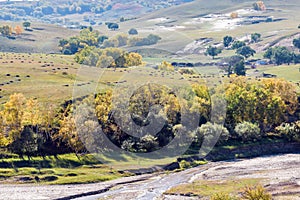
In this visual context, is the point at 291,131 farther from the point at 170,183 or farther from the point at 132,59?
the point at 132,59

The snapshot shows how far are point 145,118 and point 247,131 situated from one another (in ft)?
75.5

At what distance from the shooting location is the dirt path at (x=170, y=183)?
80.4 m

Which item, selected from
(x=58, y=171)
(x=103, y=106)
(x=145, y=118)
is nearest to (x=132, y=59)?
(x=103, y=106)

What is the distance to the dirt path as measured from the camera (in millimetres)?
80375

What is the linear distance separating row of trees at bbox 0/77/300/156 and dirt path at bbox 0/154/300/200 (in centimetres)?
1094

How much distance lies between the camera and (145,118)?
347 feet

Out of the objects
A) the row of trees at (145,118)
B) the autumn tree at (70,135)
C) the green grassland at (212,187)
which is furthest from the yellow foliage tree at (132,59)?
the green grassland at (212,187)

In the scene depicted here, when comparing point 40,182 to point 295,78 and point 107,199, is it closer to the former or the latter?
point 107,199

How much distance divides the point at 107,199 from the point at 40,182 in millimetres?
14240

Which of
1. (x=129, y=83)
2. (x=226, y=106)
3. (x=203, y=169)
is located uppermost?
(x=129, y=83)

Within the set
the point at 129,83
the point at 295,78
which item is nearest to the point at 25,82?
the point at 129,83

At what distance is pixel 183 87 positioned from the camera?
4791 inches

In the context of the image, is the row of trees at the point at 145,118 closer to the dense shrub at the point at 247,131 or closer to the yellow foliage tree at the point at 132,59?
the dense shrub at the point at 247,131

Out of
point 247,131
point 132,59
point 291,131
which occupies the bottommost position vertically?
point 291,131
